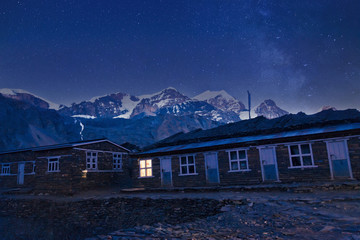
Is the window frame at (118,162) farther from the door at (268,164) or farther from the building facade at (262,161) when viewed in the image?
the door at (268,164)

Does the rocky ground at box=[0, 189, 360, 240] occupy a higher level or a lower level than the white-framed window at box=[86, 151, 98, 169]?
lower

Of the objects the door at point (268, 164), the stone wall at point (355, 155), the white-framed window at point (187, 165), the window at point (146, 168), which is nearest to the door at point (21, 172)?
the window at point (146, 168)

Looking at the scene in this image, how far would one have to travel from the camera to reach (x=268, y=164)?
54.0 ft

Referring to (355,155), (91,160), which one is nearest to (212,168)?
(355,155)

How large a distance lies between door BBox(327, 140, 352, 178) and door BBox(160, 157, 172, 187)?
11415 mm

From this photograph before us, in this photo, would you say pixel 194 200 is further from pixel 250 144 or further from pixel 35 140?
pixel 35 140

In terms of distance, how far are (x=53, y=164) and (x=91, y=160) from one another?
3.26 m

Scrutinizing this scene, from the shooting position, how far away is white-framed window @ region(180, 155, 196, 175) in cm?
1914

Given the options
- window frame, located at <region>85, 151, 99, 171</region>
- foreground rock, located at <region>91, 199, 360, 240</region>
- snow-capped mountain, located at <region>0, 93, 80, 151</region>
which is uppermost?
snow-capped mountain, located at <region>0, 93, 80, 151</region>

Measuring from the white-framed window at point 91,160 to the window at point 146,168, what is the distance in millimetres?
5382

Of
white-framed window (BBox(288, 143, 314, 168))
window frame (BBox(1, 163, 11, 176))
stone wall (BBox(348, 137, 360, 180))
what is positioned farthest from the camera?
window frame (BBox(1, 163, 11, 176))

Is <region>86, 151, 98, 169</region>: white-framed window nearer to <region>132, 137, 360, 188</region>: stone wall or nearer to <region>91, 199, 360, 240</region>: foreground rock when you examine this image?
<region>132, 137, 360, 188</region>: stone wall

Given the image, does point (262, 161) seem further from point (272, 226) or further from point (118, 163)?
point (118, 163)

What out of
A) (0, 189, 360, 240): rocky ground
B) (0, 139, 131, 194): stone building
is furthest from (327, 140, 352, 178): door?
(0, 139, 131, 194): stone building
